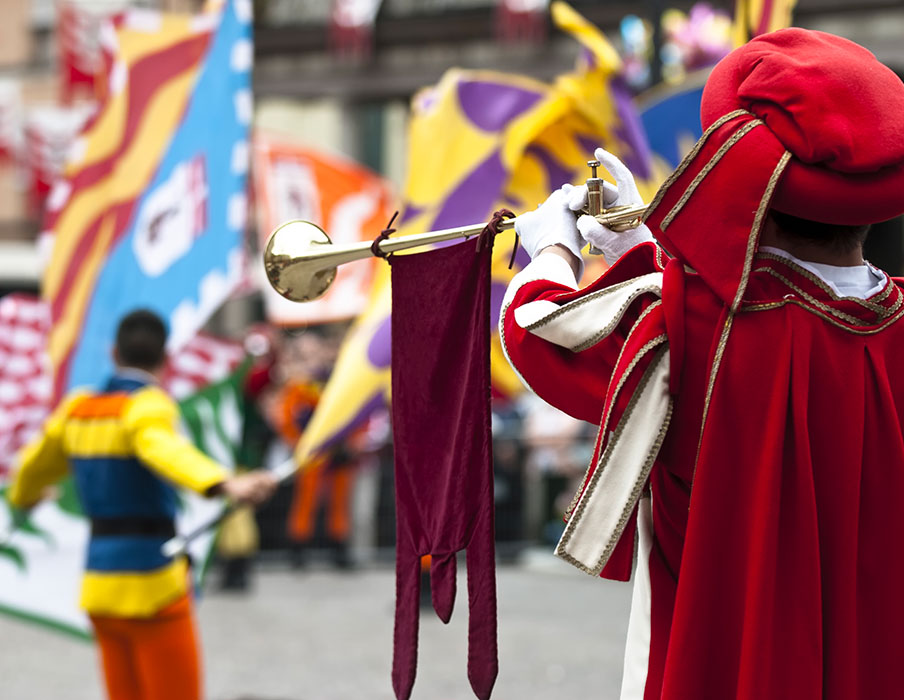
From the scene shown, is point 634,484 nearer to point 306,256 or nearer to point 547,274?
point 547,274

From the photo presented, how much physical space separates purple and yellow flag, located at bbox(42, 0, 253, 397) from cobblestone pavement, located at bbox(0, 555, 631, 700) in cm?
176

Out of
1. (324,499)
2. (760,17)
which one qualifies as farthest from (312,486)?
(760,17)

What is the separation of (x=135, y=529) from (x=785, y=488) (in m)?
2.68

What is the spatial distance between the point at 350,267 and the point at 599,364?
639 centimetres

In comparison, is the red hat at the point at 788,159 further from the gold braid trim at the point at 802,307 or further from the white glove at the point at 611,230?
the white glove at the point at 611,230

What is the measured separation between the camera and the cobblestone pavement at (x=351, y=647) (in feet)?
20.0

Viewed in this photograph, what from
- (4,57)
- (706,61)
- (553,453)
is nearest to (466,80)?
(706,61)

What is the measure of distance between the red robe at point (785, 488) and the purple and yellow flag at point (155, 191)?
363 centimetres

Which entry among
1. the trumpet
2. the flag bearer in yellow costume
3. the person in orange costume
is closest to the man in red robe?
the trumpet

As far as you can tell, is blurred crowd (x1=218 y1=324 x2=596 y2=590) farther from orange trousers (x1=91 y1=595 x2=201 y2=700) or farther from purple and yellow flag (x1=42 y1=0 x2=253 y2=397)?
orange trousers (x1=91 y1=595 x2=201 y2=700)

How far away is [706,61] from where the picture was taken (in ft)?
23.3

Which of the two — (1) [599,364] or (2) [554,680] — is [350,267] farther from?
(1) [599,364]

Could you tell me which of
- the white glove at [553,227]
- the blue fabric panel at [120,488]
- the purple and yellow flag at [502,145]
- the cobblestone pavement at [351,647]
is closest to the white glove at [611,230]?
the white glove at [553,227]

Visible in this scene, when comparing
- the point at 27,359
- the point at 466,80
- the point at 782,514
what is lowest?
the point at 27,359
